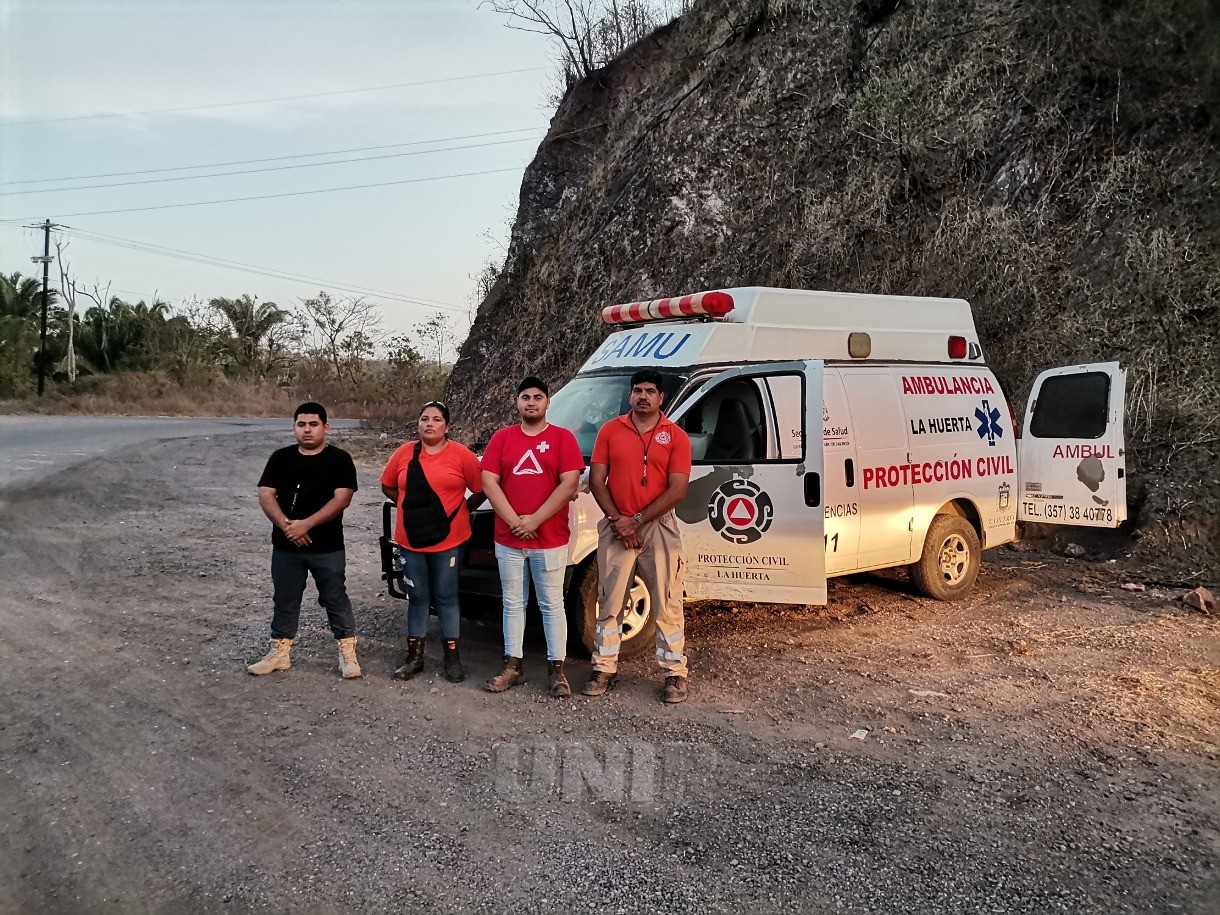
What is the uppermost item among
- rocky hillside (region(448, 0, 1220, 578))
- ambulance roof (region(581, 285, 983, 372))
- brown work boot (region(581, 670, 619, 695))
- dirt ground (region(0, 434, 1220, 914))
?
rocky hillside (region(448, 0, 1220, 578))

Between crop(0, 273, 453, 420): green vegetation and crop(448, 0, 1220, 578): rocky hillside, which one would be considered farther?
crop(0, 273, 453, 420): green vegetation

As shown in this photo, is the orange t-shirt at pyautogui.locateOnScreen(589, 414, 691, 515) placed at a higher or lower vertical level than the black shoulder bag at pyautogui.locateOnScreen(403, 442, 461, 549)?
higher

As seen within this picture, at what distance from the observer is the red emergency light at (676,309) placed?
6.52 meters

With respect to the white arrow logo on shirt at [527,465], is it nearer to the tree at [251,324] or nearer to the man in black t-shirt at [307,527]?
the man in black t-shirt at [307,527]

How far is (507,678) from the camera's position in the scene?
5301 millimetres

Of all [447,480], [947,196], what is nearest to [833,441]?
[447,480]

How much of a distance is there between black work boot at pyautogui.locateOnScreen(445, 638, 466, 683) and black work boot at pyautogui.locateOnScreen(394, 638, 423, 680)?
0.62 feet

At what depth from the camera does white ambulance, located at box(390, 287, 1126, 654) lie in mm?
5836

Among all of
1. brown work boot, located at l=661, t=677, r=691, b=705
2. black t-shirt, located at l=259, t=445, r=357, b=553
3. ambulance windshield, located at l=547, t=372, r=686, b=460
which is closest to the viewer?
brown work boot, located at l=661, t=677, r=691, b=705

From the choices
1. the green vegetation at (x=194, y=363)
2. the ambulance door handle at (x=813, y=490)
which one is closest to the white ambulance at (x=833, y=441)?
the ambulance door handle at (x=813, y=490)

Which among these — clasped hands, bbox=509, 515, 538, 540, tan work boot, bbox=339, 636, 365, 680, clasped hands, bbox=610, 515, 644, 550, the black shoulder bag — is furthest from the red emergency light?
tan work boot, bbox=339, 636, 365, 680

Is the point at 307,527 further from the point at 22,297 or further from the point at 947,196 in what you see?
the point at 22,297

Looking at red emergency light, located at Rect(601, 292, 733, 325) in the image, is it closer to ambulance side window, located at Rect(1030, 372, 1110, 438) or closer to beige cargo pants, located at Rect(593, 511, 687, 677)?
beige cargo pants, located at Rect(593, 511, 687, 677)

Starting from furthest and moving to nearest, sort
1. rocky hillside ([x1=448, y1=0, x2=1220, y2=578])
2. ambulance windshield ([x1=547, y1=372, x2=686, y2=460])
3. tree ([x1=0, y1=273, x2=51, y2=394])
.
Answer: tree ([x1=0, y1=273, x2=51, y2=394]) < rocky hillside ([x1=448, y1=0, x2=1220, y2=578]) < ambulance windshield ([x1=547, y1=372, x2=686, y2=460])
